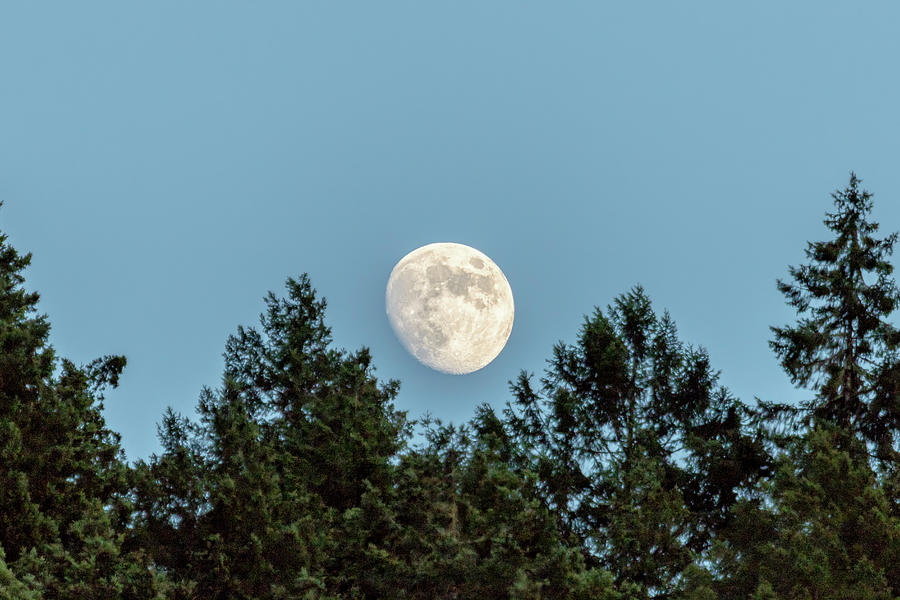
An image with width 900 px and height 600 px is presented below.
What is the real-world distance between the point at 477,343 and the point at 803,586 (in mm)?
18842

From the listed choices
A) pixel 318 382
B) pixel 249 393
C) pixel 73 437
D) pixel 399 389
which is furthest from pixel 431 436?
pixel 73 437

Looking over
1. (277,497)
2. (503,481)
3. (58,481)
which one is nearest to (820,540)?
(503,481)

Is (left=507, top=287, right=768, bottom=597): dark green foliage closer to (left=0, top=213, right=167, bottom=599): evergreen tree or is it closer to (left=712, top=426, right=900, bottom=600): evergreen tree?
(left=712, top=426, right=900, bottom=600): evergreen tree

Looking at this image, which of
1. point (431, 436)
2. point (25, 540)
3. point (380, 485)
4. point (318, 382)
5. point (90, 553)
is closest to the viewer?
point (90, 553)

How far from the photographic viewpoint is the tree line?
17.3 metres

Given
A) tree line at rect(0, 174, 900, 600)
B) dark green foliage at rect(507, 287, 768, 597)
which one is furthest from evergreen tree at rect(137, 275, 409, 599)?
dark green foliage at rect(507, 287, 768, 597)

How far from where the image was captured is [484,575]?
16.6 metres

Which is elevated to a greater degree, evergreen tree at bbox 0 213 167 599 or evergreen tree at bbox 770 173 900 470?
evergreen tree at bbox 770 173 900 470

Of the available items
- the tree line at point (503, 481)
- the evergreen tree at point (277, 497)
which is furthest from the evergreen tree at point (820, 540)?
the evergreen tree at point (277, 497)

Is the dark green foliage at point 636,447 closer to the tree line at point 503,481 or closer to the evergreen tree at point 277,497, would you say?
the tree line at point 503,481

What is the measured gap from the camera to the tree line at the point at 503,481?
1727 cm

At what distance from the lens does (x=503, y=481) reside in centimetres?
1766

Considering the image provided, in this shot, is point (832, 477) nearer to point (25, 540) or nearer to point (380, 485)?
point (380, 485)

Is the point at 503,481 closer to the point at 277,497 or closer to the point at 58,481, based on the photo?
the point at 277,497
